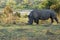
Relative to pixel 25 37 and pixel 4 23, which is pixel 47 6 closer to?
pixel 4 23

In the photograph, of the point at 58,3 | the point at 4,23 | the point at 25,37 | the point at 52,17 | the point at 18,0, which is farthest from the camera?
the point at 18,0

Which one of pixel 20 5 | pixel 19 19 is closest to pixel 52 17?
pixel 19 19

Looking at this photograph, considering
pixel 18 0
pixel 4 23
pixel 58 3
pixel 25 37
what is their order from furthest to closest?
1. pixel 18 0
2. pixel 58 3
3. pixel 4 23
4. pixel 25 37

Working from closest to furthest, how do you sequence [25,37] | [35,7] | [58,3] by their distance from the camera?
[25,37]
[58,3]
[35,7]

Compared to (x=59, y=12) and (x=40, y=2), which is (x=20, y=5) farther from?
(x=59, y=12)

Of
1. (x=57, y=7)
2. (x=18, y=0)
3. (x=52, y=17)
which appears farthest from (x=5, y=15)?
(x=18, y=0)

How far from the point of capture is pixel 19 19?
9.78 meters

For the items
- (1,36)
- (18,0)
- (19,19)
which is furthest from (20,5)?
(1,36)

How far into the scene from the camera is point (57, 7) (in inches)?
449

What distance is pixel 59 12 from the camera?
11.4 meters

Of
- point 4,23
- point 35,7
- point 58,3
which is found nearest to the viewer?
point 4,23

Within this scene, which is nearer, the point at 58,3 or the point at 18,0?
the point at 58,3

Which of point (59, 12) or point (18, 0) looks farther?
point (18, 0)

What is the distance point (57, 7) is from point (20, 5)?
6.84 ft
